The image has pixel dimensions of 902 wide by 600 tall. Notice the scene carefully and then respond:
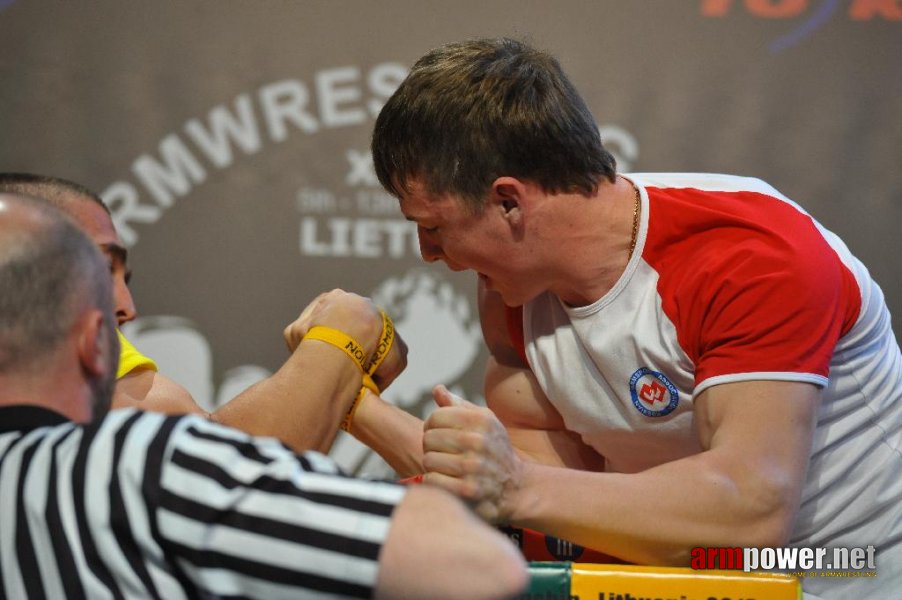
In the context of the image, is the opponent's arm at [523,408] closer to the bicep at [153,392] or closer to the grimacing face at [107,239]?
the bicep at [153,392]

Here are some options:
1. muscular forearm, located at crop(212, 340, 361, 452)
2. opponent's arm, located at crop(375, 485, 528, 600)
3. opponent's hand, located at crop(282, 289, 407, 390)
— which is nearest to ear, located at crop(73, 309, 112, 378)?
opponent's arm, located at crop(375, 485, 528, 600)

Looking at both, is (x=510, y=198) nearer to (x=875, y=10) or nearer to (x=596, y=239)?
(x=596, y=239)

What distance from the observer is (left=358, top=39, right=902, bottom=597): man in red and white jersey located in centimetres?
119

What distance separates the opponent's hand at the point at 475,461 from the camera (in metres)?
1.18

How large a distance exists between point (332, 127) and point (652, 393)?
4.66 feet

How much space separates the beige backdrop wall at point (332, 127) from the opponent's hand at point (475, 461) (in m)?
1.35

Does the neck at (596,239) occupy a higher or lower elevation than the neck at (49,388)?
higher

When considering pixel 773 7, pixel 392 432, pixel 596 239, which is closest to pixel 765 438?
pixel 596 239

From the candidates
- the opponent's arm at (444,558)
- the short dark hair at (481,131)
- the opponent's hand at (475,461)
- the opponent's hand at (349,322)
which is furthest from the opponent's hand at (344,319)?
the opponent's arm at (444,558)

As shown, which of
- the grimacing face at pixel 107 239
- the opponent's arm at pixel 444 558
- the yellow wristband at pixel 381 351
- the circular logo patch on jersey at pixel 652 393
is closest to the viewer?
the opponent's arm at pixel 444 558

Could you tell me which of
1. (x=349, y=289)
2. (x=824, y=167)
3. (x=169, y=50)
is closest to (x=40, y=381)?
(x=349, y=289)

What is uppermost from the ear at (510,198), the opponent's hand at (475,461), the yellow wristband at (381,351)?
the ear at (510,198)

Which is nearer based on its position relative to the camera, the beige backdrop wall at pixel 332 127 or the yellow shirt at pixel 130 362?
the yellow shirt at pixel 130 362

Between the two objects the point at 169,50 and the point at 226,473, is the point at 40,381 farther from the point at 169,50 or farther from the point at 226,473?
the point at 169,50
